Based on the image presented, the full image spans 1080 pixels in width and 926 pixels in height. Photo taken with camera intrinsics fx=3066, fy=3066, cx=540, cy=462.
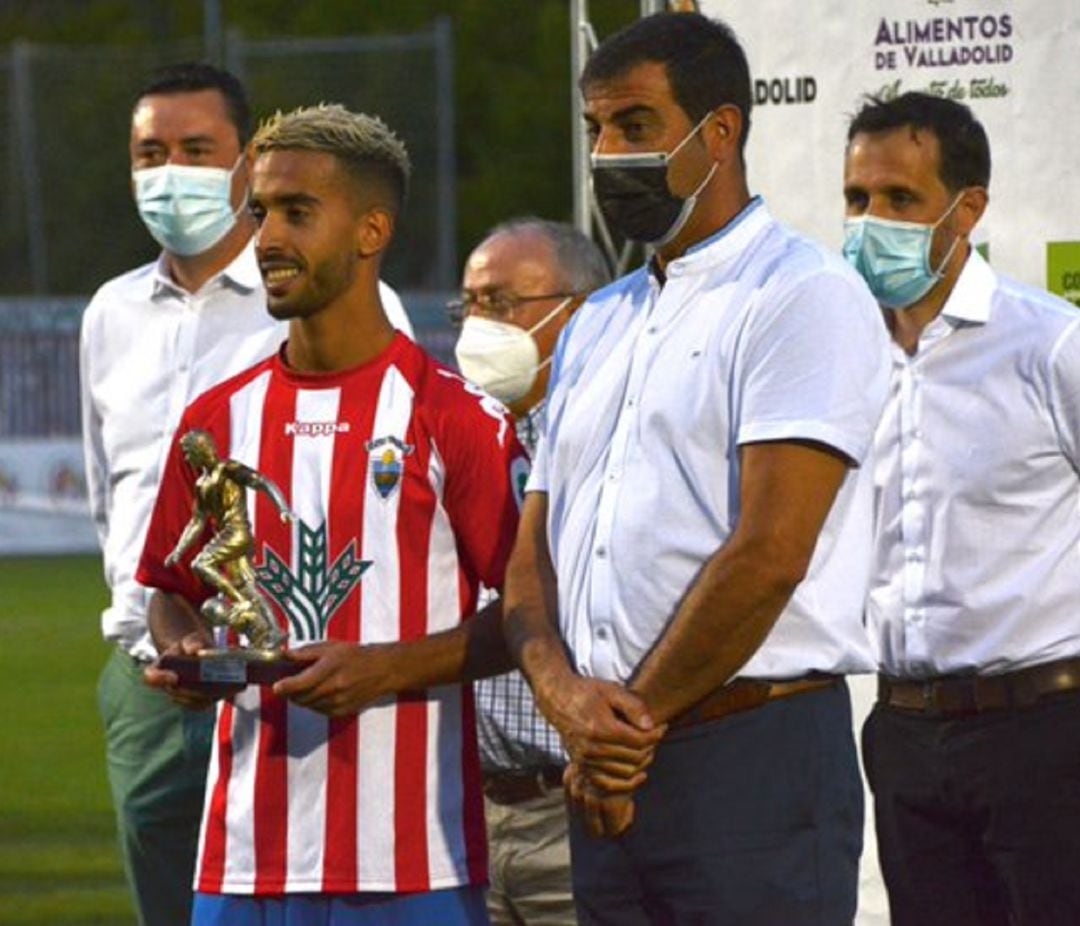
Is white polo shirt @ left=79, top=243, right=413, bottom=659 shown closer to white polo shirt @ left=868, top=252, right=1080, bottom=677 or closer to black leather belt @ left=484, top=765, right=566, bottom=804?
black leather belt @ left=484, top=765, right=566, bottom=804

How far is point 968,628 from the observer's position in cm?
580

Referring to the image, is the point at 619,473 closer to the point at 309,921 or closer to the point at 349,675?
the point at 349,675

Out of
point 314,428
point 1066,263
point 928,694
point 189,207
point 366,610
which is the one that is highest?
point 189,207

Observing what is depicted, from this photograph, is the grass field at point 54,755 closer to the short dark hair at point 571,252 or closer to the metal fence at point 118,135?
the short dark hair at point 571,252

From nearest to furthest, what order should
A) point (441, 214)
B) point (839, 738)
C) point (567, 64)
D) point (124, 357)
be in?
1. point (839, 738)
2. point (124, 357)
3. point (441, 214)
4. point (567, 64)

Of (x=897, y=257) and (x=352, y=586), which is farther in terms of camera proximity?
(x=897, y=257)

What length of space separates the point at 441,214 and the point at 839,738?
1044 inches

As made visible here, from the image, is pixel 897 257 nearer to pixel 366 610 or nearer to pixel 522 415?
pixel 522 415

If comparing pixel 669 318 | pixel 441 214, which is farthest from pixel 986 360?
pixel 441 214

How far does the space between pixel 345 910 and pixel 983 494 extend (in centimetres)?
160

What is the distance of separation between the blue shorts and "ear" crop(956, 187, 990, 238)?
1.89 metres

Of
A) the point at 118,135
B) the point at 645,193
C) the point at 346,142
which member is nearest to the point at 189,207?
the point at 346,142

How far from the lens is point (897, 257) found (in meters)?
5.94

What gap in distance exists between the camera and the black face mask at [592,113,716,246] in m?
4.71
